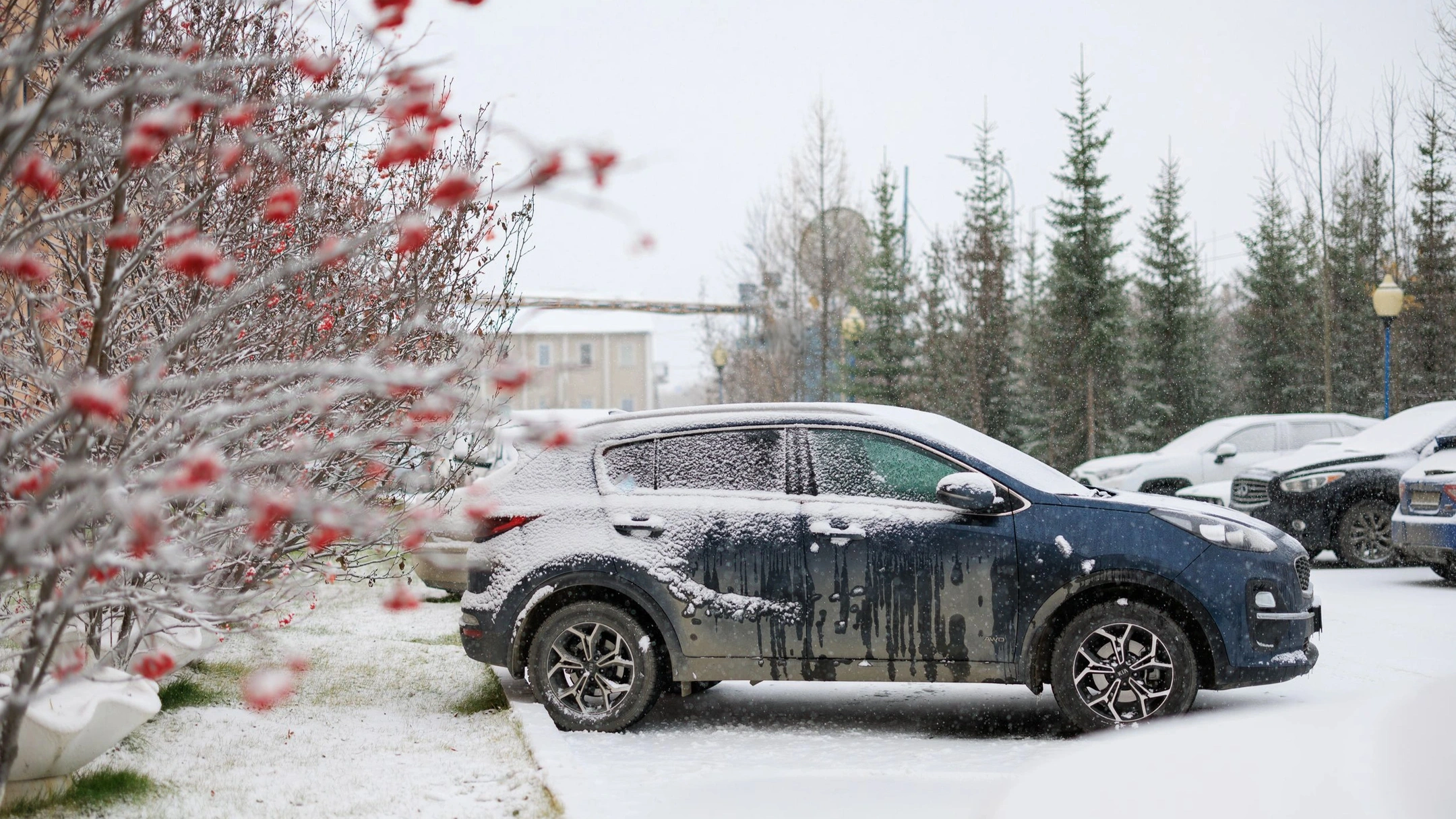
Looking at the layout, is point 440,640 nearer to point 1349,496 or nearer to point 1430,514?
point 1430,514

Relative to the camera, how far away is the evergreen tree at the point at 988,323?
27688mm

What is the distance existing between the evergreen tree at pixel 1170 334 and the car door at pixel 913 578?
25263 mm

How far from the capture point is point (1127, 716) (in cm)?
616

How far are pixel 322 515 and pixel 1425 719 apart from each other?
7.02 ft

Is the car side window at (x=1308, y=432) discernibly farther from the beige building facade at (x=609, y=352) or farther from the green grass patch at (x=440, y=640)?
the beige building facade at (x=609, y=352)

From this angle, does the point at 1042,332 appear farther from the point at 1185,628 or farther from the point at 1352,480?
the point at 1185,628

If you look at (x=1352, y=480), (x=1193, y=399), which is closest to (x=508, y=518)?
(x=1352, y=480)

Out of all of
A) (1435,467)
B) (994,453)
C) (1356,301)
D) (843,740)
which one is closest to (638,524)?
(843,740)

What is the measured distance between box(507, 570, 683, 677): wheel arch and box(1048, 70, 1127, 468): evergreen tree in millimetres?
23487

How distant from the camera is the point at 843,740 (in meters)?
6.46

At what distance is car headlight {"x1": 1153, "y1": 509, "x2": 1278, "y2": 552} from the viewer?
630 cm

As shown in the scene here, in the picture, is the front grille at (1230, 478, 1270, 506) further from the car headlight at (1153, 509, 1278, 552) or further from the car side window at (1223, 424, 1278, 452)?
the car headlight at (1153, 509, 1278, 552)

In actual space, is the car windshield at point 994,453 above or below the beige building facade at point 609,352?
below

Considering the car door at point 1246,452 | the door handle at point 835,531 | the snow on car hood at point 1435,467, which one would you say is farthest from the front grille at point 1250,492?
the door handle at point 835,531
